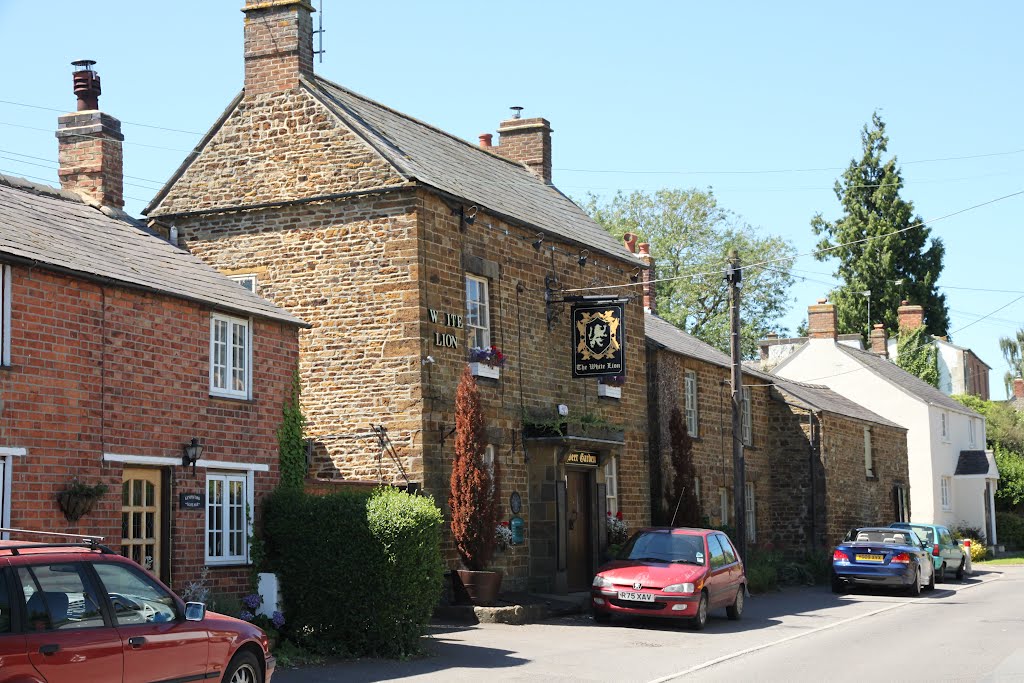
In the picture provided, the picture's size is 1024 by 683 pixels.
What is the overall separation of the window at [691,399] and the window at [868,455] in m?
12.2

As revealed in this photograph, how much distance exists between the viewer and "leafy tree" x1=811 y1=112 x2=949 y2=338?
66.0 m

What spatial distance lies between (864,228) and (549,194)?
133 ft

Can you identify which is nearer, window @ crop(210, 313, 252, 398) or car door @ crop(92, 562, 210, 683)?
car door @ crop(92, 562, 210, 683)

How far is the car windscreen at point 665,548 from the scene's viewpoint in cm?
2109

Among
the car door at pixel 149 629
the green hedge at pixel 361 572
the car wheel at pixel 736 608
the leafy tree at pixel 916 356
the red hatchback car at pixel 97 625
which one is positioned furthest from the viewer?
the leafy tree at pixel 916 356

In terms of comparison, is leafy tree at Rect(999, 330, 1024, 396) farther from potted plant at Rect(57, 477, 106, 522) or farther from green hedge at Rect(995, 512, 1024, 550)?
potted plant at Rect(57, 477, 106, 522)

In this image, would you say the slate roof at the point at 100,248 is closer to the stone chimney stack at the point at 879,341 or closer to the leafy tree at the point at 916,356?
the stone chimney stack at the point at 879,341

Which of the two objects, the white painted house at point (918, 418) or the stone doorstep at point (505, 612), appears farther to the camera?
the white painted house at point (918, 418)

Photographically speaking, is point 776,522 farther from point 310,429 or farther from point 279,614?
point 279,614

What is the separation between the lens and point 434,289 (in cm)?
2222

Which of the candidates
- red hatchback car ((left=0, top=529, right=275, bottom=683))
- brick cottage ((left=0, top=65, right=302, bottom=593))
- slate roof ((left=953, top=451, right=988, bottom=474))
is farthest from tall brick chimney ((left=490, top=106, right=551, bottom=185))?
slate roof ((left=953, top=451, right=988, bottom=474))

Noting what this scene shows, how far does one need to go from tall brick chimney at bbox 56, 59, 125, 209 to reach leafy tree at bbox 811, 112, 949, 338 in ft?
168

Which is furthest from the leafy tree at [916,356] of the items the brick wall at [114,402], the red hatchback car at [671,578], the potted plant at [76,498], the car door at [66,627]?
the car door at [66,627]

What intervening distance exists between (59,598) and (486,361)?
45.9 ft
